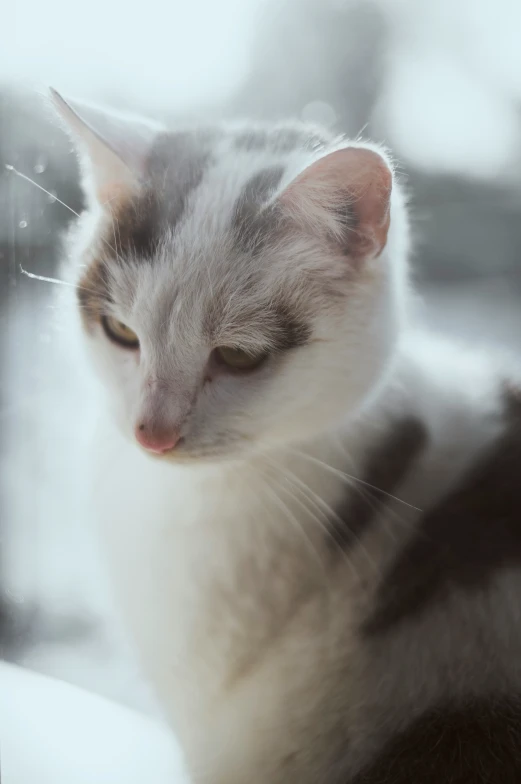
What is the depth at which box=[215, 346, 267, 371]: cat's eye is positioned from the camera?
73 centimetres

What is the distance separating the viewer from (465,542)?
0.84 meters

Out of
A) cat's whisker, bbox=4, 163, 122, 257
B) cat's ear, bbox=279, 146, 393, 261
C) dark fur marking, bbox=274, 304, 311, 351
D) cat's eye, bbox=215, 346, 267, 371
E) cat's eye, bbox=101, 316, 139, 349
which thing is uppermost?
cat's ear, bbox=279, 146, 393, 261

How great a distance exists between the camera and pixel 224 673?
2.80 ft

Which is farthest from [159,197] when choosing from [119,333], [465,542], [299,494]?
[465,542]

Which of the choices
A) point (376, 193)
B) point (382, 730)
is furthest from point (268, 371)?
point (382, 730)

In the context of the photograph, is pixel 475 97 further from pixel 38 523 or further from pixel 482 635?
pixel 38 523

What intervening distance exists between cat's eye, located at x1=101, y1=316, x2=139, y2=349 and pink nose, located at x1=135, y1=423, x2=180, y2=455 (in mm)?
119

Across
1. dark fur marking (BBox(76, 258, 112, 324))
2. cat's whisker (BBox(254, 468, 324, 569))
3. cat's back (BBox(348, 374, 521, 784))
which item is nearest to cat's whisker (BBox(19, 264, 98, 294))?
dark fur marking (BBox(76, 258, 112, 324))

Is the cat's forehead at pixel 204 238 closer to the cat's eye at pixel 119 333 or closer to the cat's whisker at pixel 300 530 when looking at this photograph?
the cat's eye at pixel 119 333

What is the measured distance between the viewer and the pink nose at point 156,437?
70 centimetres

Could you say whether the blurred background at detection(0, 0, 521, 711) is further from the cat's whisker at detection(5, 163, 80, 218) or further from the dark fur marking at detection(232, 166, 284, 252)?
the dark fur marking at detection(232, 166, 284, 252)

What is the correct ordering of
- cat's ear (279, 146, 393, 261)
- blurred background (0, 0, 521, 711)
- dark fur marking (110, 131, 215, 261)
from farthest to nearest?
blurred background (0, 0, 521, 711)
dark fur marking (110, 131, 215, 261)
cat's ear (279, 146, 393, 261)

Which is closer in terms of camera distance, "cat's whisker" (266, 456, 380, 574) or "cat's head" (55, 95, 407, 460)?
"cat's head" (55, 95, 407, 460)

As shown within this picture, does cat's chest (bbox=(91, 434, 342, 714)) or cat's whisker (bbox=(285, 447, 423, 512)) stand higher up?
cat's whisker (bbox=(285, 447, 423, 512))
